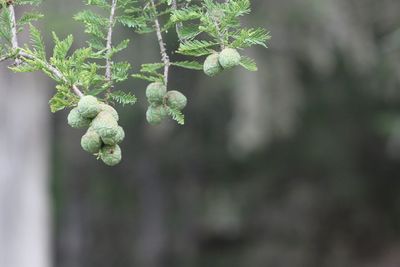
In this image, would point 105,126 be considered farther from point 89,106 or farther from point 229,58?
point 229,58

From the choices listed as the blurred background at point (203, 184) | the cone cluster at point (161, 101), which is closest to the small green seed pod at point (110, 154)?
the cone cluster at point (161, 101)

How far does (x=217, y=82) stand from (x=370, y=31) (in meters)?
2.33

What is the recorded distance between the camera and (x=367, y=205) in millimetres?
14289

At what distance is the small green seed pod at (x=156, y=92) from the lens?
1198 millimetres

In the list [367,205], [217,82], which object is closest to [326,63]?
[217,82]

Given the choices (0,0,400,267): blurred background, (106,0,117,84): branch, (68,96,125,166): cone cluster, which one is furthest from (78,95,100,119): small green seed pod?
(0,0,400,267): blurred background

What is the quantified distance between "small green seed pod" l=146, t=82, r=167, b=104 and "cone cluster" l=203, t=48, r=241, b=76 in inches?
3.4

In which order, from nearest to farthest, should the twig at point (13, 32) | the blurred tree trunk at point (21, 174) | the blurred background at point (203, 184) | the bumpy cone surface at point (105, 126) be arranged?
A: the bumpy cone surface at point (105, 126) → the twig at point (13, 32) → the blurred tree trunk at point (21, 174) → the blurred background at point (203, 184)

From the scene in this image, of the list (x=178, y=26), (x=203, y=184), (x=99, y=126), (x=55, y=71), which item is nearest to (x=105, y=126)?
(x=99, y=126)

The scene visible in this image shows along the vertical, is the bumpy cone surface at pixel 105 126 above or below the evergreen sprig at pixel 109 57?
below

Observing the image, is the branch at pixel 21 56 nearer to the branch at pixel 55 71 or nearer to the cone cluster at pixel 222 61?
the branch at pixel 55 71

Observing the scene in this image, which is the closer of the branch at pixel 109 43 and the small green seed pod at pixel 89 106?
the small green seed pod at pixel 89 106

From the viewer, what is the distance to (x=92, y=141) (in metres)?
1.09

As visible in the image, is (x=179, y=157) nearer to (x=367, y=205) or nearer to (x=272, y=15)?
(x=367, y=205)
